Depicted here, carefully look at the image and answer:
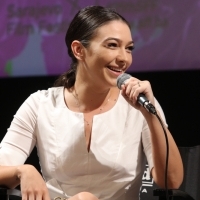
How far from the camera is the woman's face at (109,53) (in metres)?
1.97

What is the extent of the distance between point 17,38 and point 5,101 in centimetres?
40

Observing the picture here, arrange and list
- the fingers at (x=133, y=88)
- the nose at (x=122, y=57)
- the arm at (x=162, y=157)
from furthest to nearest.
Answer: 1. the nose at (x=122, y=57)
2. the arm at (x=162, y=157)
3. the fingers at (x=133, y=88)

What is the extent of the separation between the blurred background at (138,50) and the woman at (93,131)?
849 millimetres

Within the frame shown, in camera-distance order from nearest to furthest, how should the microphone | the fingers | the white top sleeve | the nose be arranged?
the microphone, the fingers, the nose, the white top sleeve

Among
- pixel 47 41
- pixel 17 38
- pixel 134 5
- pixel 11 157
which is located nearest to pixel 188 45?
pixel 134 5

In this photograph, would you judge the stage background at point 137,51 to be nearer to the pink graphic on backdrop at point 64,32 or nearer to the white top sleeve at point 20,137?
the pink graphic on backdrop at point 64,32

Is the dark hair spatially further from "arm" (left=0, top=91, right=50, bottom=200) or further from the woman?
"arm" (left=0, top=91, right=50, bottom=200)

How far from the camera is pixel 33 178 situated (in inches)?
69.7

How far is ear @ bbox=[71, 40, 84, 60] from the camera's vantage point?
2119 mm

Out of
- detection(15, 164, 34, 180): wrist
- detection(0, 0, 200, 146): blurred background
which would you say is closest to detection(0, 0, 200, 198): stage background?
detection(0, 0, 200, 146): blurred background

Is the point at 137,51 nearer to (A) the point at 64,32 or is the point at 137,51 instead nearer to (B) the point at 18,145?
(A) the point at 64,32

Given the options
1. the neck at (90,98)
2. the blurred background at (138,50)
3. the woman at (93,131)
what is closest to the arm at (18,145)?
the woman at (93,131)

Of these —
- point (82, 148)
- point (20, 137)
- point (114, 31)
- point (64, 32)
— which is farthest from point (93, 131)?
point (64, 32)

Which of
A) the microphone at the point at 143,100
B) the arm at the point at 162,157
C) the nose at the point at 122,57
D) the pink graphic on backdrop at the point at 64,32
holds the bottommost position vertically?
the arm at the point at 162,157
